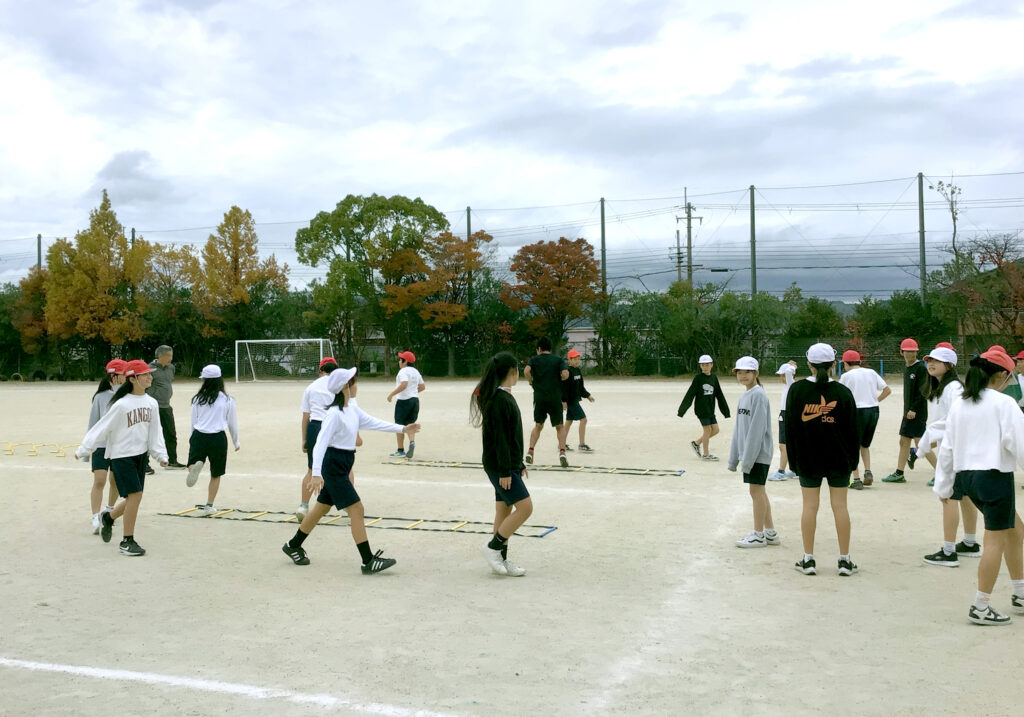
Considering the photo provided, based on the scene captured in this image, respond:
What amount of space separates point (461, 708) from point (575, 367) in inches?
413

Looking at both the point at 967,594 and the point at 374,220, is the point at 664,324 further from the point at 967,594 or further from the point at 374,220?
the point at 967,594

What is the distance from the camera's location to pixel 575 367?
14523 mm

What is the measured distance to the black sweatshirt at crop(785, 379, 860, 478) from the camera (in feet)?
21.2

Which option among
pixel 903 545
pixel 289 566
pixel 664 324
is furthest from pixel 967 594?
pixel 664 324

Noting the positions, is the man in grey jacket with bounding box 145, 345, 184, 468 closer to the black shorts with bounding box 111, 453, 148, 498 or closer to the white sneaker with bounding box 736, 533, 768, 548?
the black shorts with bounding box 111, 453, 148, 498

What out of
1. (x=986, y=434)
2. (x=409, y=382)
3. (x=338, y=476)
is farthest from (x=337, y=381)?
(x=409, y=382)

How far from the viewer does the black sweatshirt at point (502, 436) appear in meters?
6.69

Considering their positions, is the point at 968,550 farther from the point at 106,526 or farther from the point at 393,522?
the point at 106,526

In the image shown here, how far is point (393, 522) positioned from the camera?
897 cm

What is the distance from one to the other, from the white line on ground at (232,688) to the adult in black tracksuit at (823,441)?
3.61 metres

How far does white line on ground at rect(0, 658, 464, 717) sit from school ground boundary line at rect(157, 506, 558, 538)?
394cm

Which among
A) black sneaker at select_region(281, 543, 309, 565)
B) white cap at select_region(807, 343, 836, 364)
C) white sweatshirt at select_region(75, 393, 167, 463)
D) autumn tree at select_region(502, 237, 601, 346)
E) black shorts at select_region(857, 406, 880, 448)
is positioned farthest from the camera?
autumn tree at select_region(502, 237, 601, 346)

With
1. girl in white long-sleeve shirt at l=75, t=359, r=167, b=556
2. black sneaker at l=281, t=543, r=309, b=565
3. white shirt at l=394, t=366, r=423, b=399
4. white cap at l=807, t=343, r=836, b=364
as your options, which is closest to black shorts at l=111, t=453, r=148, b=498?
girl in white long-sleeve shirt at l=75, t=359, r=167, b=556

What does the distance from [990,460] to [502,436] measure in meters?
3.29
